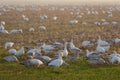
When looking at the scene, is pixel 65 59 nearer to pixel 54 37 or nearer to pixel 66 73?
pixel 66 73

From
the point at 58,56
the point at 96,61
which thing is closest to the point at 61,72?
the point at 96,61

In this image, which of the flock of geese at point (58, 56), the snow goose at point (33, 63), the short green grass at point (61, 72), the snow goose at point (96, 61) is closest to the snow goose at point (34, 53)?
the flock of geese at point (58, 56)

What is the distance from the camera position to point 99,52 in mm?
17328

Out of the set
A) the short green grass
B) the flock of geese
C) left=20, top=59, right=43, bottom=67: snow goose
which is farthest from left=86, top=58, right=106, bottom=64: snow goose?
left=20, top=59, right=43, bottom=67: snow goose

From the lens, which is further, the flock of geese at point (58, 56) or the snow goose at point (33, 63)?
the flock of geese at point (58, 56)

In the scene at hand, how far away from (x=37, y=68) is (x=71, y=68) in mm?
1364

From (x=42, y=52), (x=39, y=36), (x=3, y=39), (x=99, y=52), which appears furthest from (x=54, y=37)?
(x=99, y=52)

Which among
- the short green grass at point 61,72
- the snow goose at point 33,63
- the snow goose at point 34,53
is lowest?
the snow goose at point 34,53

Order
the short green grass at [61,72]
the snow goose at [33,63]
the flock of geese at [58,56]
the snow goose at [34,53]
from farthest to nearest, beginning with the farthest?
the snow goose at [34,53]
the flock of geese at [58,56]
the snow goose at [33,63]
the short green grass at [61,72]

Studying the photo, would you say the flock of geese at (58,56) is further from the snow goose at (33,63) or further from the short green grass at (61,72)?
the short green grass at (61,72)

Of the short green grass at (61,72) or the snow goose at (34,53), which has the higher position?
the short green grass at (61,72)

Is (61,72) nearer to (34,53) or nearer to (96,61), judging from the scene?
(96,61)

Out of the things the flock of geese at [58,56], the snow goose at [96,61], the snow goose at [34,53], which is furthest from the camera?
the snow goose at [34,53]

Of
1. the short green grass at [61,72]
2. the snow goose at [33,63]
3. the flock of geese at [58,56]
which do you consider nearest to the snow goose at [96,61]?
the flock of geese at [58,56]
